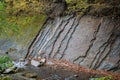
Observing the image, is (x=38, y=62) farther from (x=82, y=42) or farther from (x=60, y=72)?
(x=82, y=42)

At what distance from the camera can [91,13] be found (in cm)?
1297

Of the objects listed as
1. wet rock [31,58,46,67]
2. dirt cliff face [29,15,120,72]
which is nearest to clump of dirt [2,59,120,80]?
wet rock [31,58,46,67]

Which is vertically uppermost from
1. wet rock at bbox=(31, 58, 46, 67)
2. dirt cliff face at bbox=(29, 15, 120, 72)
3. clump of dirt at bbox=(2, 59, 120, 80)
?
dirt cliff face at bbox=(29, 15, 120, 72)

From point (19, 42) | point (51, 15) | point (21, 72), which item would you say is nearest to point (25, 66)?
point (21, 72)

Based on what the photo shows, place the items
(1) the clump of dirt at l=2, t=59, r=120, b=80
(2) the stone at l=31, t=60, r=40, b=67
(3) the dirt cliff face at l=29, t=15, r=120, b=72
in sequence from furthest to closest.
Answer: (2) the stone at l=31, t=60, r=40, b=67 < (3) the dirt cliff face at l=29, t=15, r=120, b=72 < (1) the clump of dirt at l=2, t=59, r=120, b=80

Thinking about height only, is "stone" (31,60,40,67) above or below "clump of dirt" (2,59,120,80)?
above

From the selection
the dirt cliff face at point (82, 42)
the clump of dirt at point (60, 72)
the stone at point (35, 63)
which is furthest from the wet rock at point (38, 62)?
the dirt cliff face at point (82, 42)

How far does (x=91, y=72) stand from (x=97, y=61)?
70cm

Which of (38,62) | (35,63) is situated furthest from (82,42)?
(35,63)

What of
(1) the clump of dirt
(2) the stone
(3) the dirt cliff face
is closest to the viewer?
(1) the clump of dirt

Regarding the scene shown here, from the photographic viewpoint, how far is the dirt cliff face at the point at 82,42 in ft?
38.9

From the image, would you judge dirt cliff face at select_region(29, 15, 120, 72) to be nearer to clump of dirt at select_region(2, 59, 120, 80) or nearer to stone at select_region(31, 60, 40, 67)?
clump of dirt at select_region(2, 59, 120, 80)

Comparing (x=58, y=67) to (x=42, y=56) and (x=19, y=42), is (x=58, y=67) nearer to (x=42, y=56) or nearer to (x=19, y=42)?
(x=42, y=56)

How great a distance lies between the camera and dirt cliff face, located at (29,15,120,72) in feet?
38.9
